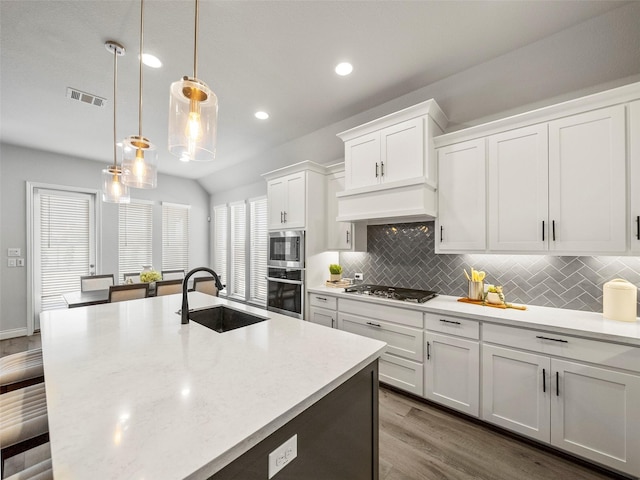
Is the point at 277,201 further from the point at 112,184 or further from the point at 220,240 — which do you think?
the point at 220,240

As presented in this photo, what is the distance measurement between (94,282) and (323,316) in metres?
3.54

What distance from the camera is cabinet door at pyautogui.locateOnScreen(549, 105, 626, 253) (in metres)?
1.76

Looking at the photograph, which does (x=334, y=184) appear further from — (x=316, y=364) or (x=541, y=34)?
(x=316, y=364)

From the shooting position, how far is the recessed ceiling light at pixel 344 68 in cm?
221

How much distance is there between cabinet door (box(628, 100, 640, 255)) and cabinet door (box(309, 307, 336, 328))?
243 cm

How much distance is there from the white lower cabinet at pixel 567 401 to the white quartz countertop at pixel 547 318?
0.07 metres

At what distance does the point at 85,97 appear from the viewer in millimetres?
2719

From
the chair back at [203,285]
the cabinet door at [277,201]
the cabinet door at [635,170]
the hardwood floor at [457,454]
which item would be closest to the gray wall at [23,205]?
the chair back at [203,285]

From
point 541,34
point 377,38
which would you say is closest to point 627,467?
point 541,34

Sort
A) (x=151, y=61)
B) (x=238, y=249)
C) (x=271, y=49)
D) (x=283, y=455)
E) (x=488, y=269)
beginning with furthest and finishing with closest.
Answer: (x=238, y=249) < (x=488, y=269) < (x=151, y=61) < (x=271, y=49) < (x=283, y=455)

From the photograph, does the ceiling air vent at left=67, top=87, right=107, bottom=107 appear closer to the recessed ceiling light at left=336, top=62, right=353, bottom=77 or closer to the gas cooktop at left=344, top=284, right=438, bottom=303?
the recessed ceiling light at left=336, top=62, right=353, bottom=77

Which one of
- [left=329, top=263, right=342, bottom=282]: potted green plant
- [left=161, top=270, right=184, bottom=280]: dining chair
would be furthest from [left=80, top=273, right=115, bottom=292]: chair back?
[left=329, top=263, right=342, bottom=282]: potted green plant

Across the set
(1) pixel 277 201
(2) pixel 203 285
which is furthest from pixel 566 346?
(2) pixel 203 285

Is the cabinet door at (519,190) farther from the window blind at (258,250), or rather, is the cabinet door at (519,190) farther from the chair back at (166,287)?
the window blind at (258,250)
